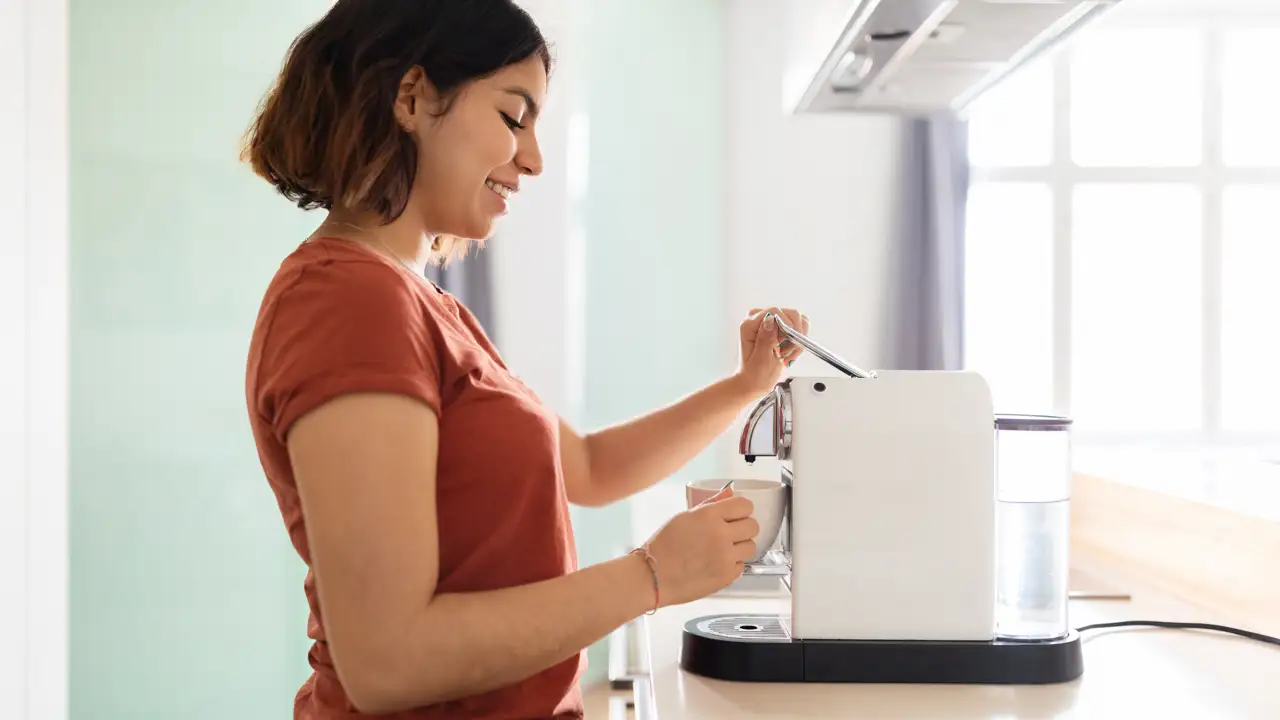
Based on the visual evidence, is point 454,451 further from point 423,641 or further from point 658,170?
point 658,170

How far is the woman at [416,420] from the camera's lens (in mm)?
719

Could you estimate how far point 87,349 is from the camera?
1903 millimetres

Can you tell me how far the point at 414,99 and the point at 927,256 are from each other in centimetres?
328

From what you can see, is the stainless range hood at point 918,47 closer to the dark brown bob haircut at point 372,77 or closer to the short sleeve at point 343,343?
Result: the dark brown bob haircut at point 372,77

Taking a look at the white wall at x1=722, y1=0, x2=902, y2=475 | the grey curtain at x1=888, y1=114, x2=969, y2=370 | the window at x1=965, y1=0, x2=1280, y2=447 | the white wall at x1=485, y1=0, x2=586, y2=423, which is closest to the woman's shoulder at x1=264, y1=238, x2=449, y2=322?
the white wall at x1=485, y1=0, x2=586, y2=423

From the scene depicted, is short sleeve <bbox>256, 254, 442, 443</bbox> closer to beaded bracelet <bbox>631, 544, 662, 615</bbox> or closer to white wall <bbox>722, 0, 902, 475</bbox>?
beaded bracelet <bbox>631, 544, 662, 615</bbox>

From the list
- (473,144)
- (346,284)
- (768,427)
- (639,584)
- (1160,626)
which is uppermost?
(473,144)

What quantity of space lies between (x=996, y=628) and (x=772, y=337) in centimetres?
47

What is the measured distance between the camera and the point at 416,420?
2.43 ft

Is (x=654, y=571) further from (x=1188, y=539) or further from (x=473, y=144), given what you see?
(x=1188, y=539)

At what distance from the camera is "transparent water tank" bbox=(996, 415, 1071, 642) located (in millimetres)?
1011

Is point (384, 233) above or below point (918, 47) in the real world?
below

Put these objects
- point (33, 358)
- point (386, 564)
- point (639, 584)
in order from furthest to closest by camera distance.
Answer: point (33, 358), point (639, 584), point (386, 564)

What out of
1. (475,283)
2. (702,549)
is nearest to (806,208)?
(475,283)
